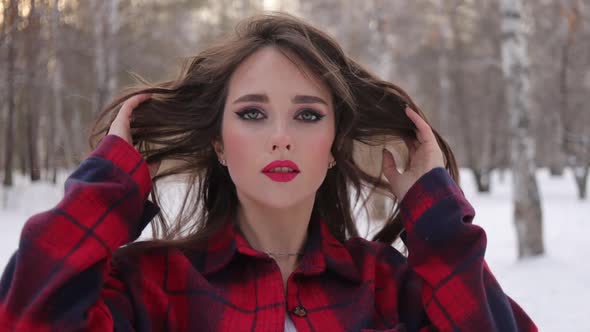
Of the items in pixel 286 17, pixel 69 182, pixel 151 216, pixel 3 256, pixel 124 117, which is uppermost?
pixel 286 17

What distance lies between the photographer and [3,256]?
6.65 metres

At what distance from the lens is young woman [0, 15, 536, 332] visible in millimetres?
1858

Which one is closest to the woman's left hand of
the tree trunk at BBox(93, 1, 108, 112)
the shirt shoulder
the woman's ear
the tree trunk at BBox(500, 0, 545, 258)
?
the shirt shoulder

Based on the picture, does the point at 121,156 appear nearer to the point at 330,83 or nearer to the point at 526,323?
the point at 330,83

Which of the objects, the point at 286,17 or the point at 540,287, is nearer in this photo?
the point at 286,17

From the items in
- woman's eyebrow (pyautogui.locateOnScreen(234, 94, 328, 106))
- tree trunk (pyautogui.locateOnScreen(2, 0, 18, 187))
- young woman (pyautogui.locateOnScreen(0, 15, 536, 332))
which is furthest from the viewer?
tree trunk (pyautogui.locateOnScreen(2, 0, 18, 187))

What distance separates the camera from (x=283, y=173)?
2.13 meters

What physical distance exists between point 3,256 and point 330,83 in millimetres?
5485

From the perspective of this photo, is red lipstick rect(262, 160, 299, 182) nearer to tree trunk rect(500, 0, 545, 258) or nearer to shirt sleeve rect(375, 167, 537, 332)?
shirt sleeve rect(375, 167, 537, 332)

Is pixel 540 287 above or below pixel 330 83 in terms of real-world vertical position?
below

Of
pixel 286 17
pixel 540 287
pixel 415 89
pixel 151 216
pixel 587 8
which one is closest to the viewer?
pixel 151 216

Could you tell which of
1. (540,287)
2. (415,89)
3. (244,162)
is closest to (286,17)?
(244,162)

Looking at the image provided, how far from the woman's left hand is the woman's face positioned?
1.05ft

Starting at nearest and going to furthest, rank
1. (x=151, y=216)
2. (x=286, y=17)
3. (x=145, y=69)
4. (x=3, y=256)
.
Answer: (x=151, y=216)
(x=286, y=17)
(x=3, y=256)
(x=145, y=69)
